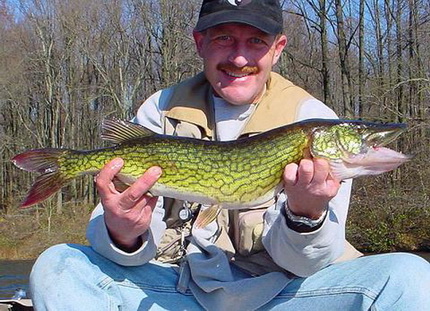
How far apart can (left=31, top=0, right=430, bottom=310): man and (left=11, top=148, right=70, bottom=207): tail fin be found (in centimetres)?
26

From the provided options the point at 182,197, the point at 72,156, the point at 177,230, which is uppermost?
the point at 72,156

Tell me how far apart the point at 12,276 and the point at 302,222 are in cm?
1464

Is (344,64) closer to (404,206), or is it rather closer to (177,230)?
(404,206)

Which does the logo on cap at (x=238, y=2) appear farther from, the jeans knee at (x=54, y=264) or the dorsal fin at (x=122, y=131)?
the jeans knee at (x=54, y=264)

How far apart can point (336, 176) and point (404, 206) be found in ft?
57.3

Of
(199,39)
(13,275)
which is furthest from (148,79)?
(199,39)

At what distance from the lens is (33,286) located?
2871 mm

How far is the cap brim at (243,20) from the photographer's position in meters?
3.21

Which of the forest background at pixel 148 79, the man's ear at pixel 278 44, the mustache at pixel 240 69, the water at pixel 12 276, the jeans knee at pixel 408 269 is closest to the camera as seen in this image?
the jeans knee at pixel 408 269

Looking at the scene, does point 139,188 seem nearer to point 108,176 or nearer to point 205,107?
point 108,176

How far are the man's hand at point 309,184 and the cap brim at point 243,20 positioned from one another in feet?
3.16

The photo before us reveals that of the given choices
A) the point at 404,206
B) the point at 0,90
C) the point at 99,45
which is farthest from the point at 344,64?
the point at 0,90

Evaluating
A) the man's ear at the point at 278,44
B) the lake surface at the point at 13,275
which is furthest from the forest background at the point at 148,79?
the man's ear at the point at 278,44

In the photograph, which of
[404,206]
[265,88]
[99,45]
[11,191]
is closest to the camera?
[265,88]
